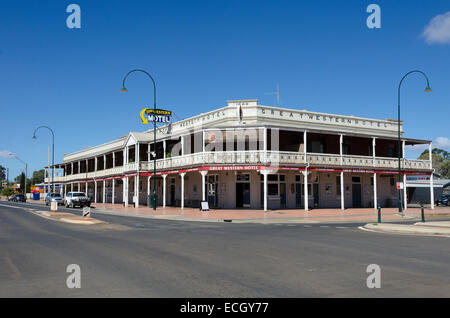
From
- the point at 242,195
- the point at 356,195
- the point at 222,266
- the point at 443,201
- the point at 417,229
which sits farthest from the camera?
Result: the point at 443,201

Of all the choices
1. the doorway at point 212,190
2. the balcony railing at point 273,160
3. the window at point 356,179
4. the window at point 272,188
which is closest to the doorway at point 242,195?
the window at point 272,188

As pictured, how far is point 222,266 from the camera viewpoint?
30.9 ft

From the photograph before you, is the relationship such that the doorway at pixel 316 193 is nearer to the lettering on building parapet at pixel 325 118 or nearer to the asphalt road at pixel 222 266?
the lettering on building parapet at pixel 325 118

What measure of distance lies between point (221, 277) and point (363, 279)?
2643 millimetres

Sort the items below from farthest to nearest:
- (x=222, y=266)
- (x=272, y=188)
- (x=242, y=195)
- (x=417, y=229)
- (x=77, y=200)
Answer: (x=77, y=200) < (x=272, y=188) < (x=242, y=195) < (x=417, y=229) < (x=222, y=266)

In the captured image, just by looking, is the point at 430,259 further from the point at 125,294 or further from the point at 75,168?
the point at 75,168

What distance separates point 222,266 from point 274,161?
81.3ft

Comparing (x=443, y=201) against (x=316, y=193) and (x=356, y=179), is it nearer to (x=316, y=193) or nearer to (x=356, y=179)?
(x=356, y=179)

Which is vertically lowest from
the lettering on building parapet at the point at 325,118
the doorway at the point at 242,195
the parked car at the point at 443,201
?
the parked car at the point at 443,201

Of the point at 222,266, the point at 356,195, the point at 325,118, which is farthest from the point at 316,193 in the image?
the point at 222,266

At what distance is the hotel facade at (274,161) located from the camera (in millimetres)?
34469

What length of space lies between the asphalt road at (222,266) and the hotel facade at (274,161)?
763 inches

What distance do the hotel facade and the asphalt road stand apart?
63.6ft

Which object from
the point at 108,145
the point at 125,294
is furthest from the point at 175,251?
the point at 108,145
